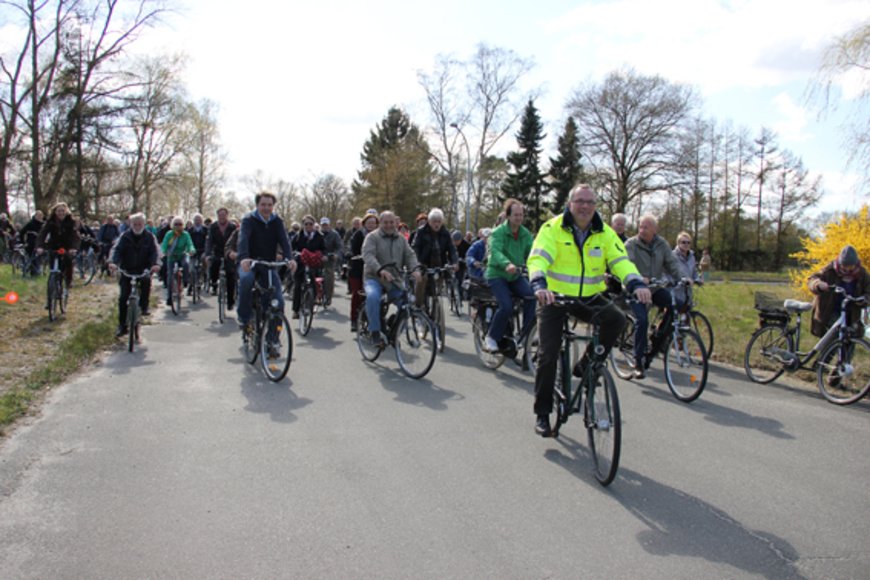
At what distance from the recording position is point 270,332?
24.6 feet

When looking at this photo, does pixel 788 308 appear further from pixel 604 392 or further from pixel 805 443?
pixel 604 392

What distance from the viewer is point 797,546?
3.53 m

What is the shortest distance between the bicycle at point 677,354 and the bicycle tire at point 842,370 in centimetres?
132

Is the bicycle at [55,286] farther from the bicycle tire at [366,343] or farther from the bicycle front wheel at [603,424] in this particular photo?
the bicycle front wheel at [603,424]

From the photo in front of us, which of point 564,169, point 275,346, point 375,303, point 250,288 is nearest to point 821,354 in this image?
point 375,303

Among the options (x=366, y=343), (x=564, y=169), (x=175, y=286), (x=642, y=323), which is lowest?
(x=366, y=343)

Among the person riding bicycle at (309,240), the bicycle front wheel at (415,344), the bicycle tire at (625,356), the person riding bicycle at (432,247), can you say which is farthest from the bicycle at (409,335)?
the person riding bicycle at (309,240)

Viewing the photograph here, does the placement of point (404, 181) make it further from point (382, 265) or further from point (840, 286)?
point (840, 286)

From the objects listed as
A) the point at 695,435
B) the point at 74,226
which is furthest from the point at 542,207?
the point at 695,435

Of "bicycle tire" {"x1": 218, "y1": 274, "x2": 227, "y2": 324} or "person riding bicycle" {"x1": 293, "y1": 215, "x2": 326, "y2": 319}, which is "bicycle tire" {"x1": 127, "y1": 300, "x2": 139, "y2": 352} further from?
"person riding bicycle" {"x1": 293, "y1": 215, "x2": 326, "y2": 319}

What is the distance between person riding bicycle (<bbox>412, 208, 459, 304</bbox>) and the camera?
1034 centimetres

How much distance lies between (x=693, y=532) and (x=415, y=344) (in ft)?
14.3

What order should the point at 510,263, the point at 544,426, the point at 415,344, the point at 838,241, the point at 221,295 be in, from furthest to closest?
the point at 221,295 → the point at 838,241 → the point at 415,344 → the point at 510,263 → the point at 544,426

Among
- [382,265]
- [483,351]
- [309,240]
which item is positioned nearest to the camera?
[382,265]
